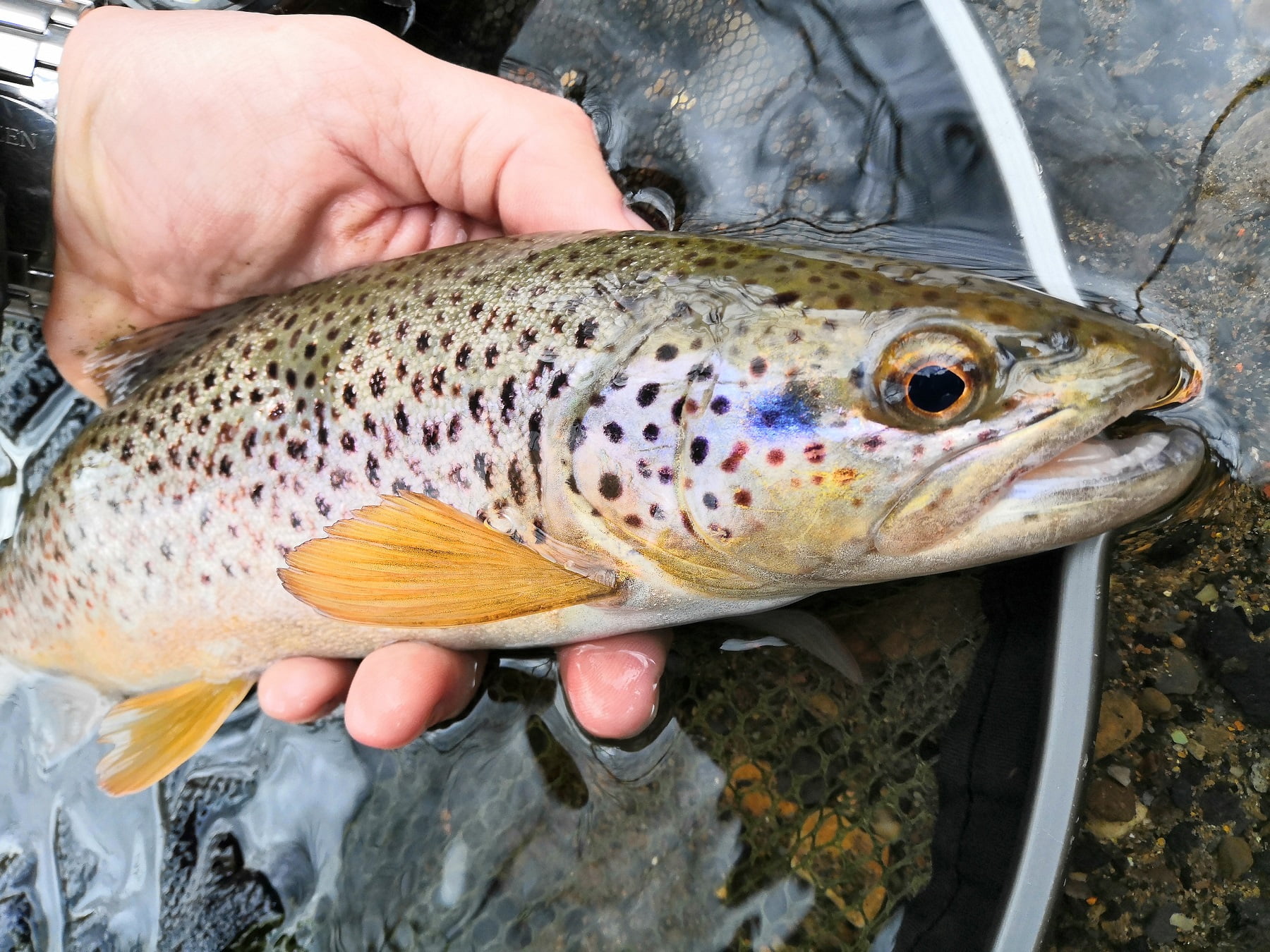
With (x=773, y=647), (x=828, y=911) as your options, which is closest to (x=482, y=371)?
(x=773, y=647)

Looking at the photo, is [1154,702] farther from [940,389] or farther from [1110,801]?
[940,389]

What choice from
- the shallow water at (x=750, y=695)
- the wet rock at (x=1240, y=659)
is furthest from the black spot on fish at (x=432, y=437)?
the wet rock at (x=1240, y=659)

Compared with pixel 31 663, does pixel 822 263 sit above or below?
above

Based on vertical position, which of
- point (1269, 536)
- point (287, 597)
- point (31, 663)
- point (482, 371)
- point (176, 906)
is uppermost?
point (482, 371)

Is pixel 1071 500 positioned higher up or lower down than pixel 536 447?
higher up

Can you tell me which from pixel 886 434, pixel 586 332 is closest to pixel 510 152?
pixel 586 332

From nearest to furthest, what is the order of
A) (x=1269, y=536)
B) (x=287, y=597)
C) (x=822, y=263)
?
(x=822, y=263)
(x=1269, y=536)
(x=287, y=597)

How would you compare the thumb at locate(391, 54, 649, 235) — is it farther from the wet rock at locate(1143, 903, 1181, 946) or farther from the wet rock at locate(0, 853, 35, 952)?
the wet rock at locate(0, 853, 35, 952)

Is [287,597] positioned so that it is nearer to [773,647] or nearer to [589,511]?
[589,511]
